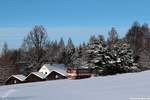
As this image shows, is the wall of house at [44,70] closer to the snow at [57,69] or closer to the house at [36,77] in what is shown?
the snow at [57,69]

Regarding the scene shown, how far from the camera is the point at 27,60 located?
293 feet

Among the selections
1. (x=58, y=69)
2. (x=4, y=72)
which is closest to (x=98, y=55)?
(x=58, y=69)

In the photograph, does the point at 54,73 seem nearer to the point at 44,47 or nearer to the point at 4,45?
the point at 44,47

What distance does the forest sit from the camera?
61.1m

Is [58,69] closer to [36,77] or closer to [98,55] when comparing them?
[36,77]

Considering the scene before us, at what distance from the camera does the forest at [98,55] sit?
200ft

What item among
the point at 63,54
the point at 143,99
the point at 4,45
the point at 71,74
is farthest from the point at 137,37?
the point at 143,99

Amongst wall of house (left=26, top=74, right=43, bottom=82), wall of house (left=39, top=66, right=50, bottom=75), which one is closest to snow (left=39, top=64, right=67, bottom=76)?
wall of house (left=39, top=66, right=50, bottom=75)

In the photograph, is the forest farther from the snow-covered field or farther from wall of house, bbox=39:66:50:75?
the snow-covered field

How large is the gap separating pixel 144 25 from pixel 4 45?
5629 cm

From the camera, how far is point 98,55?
6053cm

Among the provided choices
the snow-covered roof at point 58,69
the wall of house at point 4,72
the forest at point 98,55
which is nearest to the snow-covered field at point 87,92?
the forest at point 98,55

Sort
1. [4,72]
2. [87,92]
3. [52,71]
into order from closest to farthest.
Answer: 1. [87,92]
2. [52,71]
3. [4,72]

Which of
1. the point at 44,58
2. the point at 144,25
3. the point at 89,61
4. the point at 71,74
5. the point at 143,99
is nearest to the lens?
the point at 143,99
